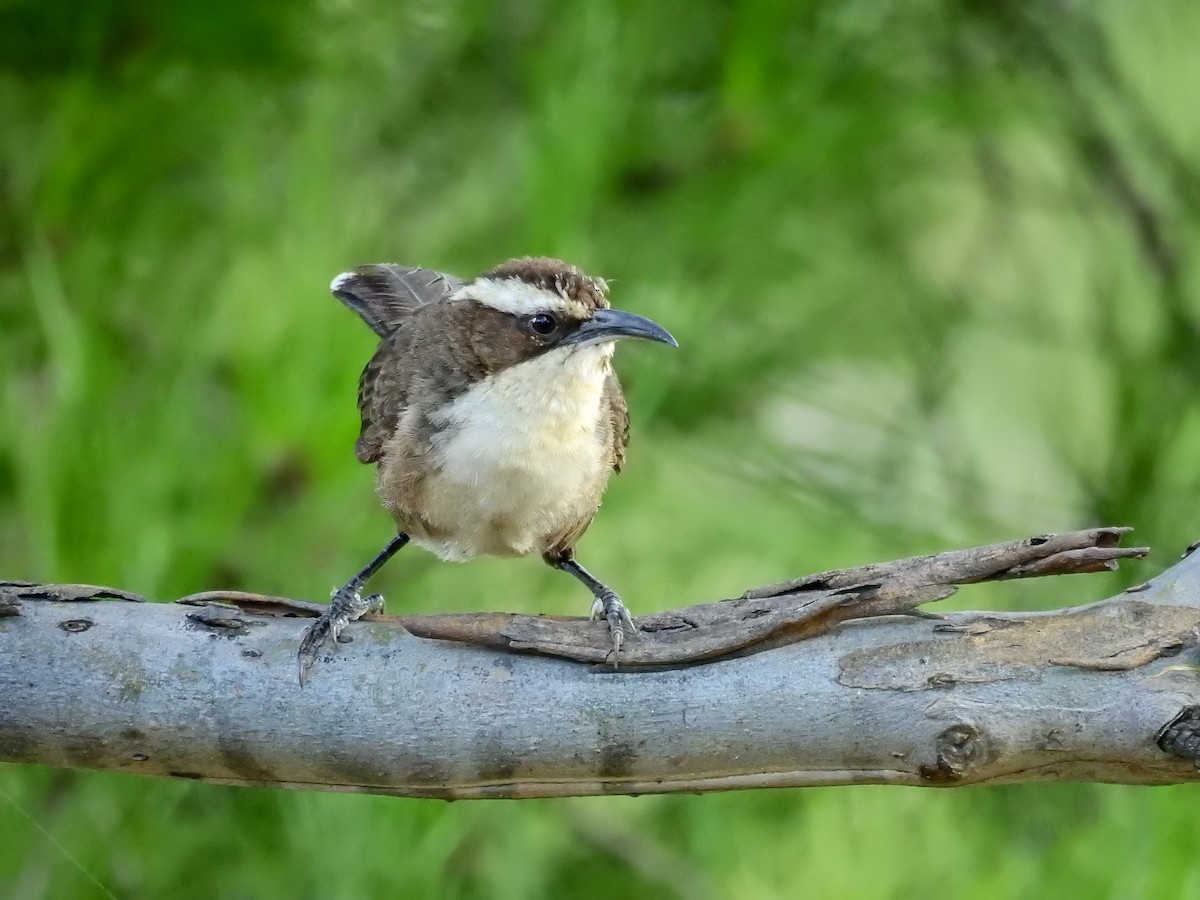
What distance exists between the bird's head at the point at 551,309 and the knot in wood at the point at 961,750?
97 cm

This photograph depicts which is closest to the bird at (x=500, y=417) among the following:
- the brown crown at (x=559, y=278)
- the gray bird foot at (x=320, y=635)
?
the brown crown at (x=559, y=278)

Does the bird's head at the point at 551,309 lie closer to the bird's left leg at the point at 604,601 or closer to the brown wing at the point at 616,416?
the brown wing at the point at 616,416

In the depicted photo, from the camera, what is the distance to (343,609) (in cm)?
220

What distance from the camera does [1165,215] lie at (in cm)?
374

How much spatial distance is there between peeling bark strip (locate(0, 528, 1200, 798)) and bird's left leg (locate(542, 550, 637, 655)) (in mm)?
27

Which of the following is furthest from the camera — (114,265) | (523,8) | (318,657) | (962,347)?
(962,347)

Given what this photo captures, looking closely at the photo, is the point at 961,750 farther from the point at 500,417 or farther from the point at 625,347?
the point at 625,347

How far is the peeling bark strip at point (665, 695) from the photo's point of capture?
1857 mm

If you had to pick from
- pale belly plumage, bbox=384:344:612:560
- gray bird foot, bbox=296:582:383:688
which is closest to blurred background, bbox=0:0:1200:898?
pale belly plumage, bbox=384:344:612:560

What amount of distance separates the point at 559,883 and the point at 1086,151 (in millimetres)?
2257

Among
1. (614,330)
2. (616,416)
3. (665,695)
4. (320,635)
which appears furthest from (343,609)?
(616,416)

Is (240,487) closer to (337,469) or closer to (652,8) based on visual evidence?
(337,469)

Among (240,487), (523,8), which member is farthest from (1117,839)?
(523,8)

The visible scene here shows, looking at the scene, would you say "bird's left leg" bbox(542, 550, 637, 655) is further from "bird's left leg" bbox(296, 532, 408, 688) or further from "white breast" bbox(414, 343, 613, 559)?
"bird's left leg" bbox(296, 532, 408, 688)
